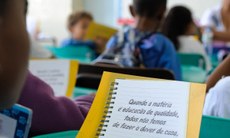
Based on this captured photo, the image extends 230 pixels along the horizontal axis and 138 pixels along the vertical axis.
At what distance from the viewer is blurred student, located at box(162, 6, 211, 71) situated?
2.62 m

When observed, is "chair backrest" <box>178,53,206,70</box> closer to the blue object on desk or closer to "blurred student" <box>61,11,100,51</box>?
the blue object on desk

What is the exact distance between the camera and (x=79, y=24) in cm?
350

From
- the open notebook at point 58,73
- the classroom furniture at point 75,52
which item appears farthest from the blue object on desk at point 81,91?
the classroom furniture at point 75,52

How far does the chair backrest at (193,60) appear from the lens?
Result: 2.25m

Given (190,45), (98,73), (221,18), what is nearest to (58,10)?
(221,18)

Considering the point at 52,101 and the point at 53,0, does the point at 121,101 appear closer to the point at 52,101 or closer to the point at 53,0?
the point at 52,101

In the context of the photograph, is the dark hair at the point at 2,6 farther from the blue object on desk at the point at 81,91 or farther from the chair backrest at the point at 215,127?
the blue object on desk at the point at 81,91

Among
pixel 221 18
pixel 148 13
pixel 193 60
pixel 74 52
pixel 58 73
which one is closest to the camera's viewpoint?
pixel 58 73

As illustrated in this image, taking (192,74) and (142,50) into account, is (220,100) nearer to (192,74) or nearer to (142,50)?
(142,50)

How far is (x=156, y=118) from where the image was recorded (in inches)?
26.1

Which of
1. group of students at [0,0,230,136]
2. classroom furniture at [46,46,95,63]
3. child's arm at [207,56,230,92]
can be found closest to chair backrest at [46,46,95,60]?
classroom furniture at [46,46,95,63]

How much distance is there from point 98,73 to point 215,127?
2.93ft

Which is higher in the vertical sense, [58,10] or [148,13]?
[58,10]

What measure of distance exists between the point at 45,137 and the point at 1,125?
0.09m
